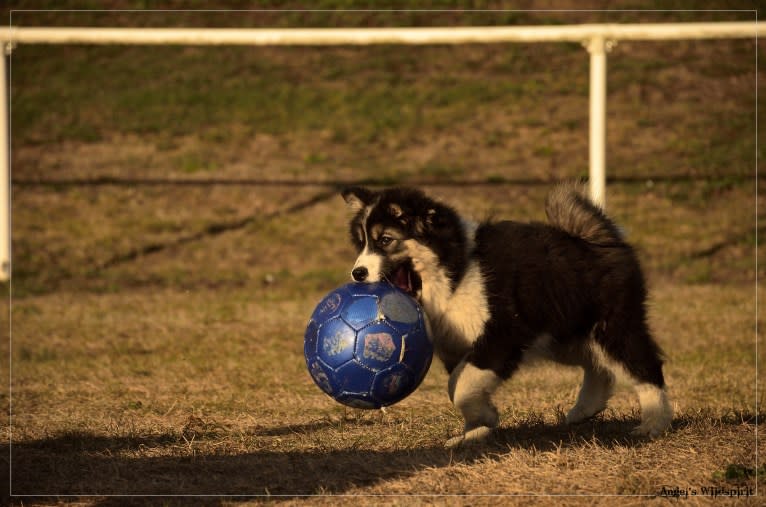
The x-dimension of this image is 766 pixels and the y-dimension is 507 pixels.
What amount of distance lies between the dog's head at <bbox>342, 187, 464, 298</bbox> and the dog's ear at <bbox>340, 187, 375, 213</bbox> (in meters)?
0.09

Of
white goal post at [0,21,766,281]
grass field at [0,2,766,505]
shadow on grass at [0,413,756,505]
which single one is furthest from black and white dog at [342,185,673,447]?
white goal post at [0,21,766,281]

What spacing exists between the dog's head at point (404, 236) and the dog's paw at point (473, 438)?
2.82ft

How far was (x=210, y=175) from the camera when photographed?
59.9 feet

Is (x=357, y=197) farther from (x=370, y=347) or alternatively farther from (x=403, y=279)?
(x=370, y=347)

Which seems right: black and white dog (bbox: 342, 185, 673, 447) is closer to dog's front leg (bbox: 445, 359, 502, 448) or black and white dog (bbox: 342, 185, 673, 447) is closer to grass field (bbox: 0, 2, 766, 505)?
dog's front leg (bbox: 445, 359, 502, 448)

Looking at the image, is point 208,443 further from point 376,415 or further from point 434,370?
point 434,370

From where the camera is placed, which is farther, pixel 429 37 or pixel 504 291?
pixel 429 37

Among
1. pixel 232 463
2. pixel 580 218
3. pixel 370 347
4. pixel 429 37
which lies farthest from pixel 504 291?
pixel 429 37

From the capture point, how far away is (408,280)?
5867 mm

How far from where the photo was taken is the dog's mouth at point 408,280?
19.1ft

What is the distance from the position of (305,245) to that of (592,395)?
980cm

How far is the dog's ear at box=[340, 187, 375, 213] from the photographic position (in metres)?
5.96

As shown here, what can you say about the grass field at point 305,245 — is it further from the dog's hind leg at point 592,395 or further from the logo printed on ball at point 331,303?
the logo printed on ball at point 331,303

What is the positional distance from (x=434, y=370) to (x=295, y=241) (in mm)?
7197
